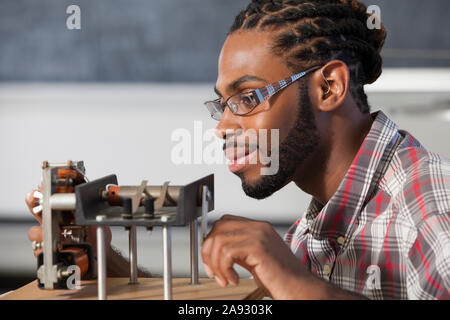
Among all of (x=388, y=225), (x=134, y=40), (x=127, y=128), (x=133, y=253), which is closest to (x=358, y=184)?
(x=388, y=225)

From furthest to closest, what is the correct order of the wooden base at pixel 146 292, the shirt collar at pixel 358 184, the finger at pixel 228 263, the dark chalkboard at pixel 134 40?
1. the dark chalkboard at pixel 134 40
2. the shirt collar at pixel 358 184
3. the wooden base at pixel 146 292
4. the finger at pixel 228 263

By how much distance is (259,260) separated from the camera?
80 centimetres

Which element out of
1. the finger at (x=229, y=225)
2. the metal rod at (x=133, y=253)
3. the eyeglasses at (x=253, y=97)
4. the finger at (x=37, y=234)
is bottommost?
the metal rod at (x=133, y=253)

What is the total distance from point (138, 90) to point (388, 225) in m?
1.33

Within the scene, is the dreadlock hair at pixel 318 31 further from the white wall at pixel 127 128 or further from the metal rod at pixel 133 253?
the white wall at pixel 127 128

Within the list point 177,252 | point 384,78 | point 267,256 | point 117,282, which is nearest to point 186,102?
point 177,252

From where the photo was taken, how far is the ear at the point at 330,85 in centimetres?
114

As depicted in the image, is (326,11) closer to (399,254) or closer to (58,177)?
(399,254)

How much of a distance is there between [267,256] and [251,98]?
38 cm

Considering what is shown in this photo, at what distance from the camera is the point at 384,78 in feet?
6.84

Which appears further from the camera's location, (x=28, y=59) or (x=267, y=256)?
(x=28, y=59)

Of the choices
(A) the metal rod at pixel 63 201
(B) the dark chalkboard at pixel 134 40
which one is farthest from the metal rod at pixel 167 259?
(B) the dark chalkboard at pixel 134 40

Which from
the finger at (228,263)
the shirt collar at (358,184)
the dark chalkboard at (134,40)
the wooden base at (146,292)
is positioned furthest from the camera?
the dark chalkboard at (134,40)
